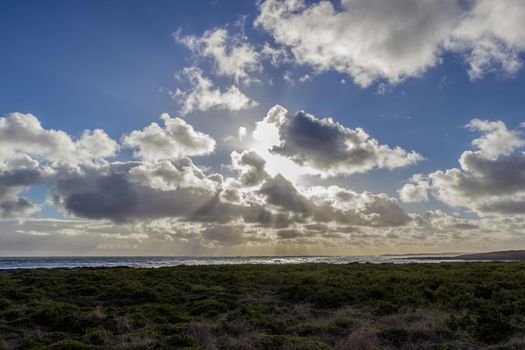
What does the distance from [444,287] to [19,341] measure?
2370 centimetres

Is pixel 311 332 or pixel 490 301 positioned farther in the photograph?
pixel 490 301

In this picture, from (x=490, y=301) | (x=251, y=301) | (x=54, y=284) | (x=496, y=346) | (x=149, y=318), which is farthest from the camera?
(x=54, y=284)

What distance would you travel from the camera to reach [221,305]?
869 inches

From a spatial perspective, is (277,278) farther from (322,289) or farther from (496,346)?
(496,346)

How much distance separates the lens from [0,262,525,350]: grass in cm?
1420

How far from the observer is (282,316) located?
19.9 meters

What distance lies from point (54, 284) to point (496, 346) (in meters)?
33.8

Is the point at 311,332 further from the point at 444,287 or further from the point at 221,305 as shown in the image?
the point at 444,287

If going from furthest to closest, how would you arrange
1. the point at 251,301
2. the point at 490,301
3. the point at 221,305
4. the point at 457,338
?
1. the point at 251,301
2. the point at 221,305
3. the point at 490,301
4. the point at 457,338

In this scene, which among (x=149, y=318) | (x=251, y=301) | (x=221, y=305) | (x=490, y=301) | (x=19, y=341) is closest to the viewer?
(x=19, y=341)

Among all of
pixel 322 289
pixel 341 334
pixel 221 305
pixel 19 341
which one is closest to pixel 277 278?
pixel 322 289

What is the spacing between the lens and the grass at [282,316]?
14.2 meters

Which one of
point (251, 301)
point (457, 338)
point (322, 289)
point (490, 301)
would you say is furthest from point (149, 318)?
point (490, 301)

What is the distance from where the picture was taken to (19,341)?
610 inches
